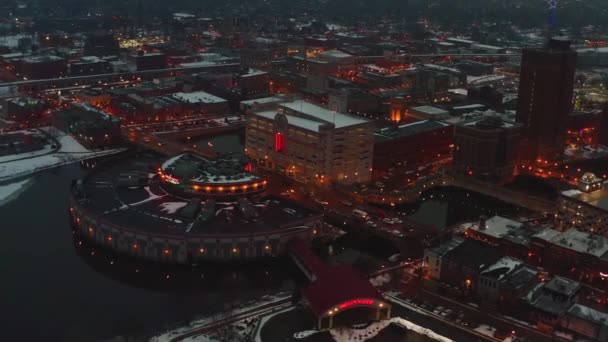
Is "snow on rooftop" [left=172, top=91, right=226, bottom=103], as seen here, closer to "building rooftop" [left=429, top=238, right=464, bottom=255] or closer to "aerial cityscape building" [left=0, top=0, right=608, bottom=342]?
"aerial cityscape building" [left=0, top=0, right=608, bottom=342]

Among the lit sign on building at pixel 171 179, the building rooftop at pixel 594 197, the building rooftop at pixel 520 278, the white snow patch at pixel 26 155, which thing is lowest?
the white snow patch at pixel 26 155

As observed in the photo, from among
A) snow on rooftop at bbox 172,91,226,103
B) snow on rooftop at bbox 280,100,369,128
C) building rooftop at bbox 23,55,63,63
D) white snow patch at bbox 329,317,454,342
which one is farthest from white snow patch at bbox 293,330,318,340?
building rooftop at bbox 23,55,63,63

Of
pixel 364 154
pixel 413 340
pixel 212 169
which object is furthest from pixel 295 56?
pixel 413 340

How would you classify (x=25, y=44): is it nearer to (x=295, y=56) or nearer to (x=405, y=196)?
(x=295, y=56)

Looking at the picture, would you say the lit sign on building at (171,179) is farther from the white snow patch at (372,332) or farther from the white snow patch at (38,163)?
the white snow patch at (372,332)

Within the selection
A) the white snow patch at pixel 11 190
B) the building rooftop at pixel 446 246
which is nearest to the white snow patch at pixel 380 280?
the building rooftop at pixel 446 246

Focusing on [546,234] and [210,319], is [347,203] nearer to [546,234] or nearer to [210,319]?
[546,234]

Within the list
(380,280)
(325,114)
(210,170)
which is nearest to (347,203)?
(210,170)
